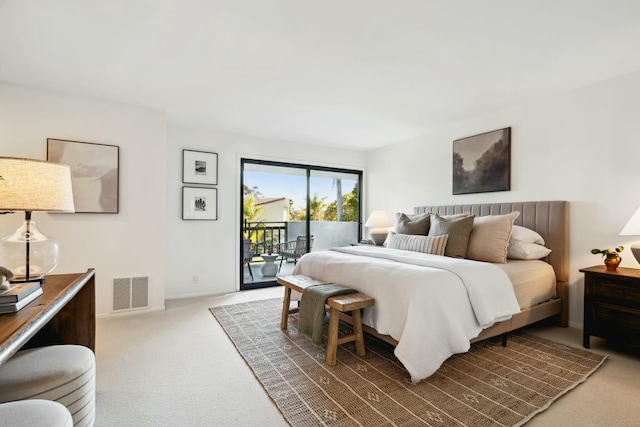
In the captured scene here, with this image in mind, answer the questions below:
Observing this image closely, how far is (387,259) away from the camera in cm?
292

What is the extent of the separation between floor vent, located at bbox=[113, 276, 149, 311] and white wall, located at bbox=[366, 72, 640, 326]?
411 cm

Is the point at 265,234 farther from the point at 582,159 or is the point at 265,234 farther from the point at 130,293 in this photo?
the point at 582,159

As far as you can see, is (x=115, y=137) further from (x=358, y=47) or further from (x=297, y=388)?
(x=297, y=388)

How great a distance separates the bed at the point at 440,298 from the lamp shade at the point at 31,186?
6.56ft

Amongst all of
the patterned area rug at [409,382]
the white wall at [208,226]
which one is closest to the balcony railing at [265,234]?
the white wall at [208,226]

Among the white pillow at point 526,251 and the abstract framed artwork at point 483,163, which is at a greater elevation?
the abstract framed artwork at point 483,163

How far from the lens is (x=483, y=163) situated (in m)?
3.85

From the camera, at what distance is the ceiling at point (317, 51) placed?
1.93 metres

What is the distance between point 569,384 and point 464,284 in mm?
853

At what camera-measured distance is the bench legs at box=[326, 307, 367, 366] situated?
7.53 feet

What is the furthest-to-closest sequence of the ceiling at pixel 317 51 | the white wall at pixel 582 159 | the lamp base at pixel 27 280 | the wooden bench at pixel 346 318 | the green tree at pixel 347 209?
the green tree at pixel 347 209
the white wall at pixel 582 159
the wooden bench at pixel 346 318
the ceiling at pixel 317 51
the lamp base at pixel 27 280

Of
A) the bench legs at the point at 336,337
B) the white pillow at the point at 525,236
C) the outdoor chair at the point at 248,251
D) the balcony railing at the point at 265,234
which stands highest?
the white pillow at the point at 525,236

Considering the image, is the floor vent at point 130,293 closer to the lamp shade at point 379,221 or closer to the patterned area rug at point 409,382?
the patterned area rug at point 409,382

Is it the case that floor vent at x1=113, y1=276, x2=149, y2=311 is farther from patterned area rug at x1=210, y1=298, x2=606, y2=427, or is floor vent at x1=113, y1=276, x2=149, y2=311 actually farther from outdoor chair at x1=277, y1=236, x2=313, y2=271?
outdoor chair at x1=277, y1=236, x2=313, y2=271
